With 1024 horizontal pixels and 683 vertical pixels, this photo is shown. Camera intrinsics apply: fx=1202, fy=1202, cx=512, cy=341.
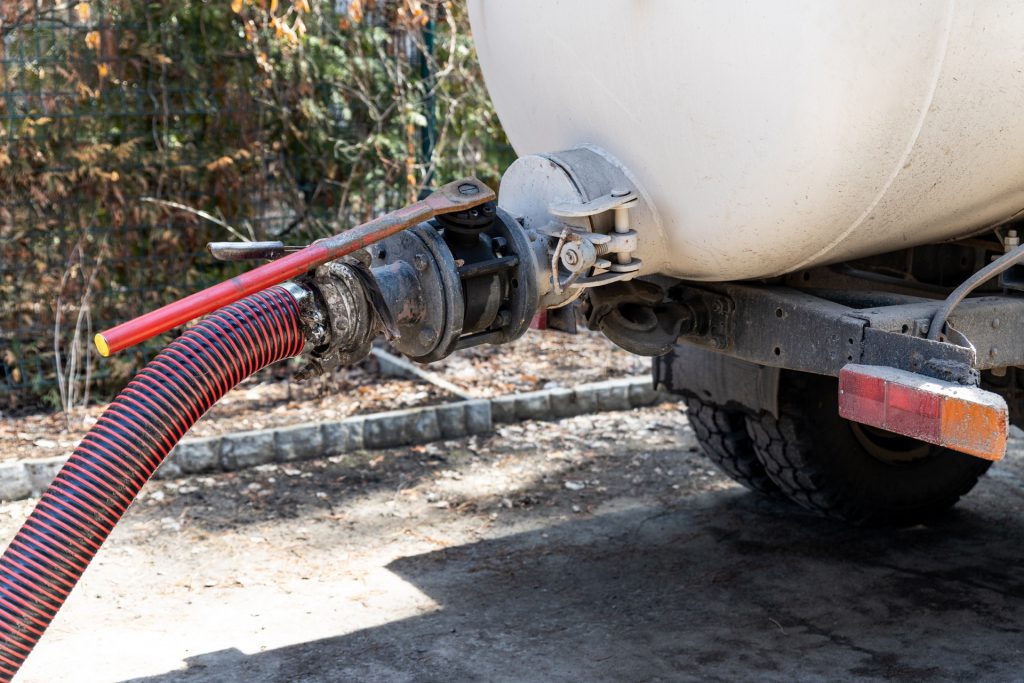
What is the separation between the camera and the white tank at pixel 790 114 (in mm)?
2496

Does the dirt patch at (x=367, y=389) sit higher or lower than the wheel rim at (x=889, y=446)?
lower

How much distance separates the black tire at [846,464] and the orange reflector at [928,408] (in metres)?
1.06

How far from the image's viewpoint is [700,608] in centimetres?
371

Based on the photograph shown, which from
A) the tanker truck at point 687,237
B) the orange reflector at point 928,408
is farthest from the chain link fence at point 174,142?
the orange reflector at point 928,408

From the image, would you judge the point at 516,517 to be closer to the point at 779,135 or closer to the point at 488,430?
the point at 488,430

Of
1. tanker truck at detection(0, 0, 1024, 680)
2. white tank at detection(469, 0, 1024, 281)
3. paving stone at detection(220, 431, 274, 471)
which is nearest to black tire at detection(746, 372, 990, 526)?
tanker truck at detection(0, 0, 1024, 680)

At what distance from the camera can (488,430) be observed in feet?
18.5

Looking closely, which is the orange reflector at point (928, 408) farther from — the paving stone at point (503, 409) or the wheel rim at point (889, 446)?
the paving stone at point (503, 409)

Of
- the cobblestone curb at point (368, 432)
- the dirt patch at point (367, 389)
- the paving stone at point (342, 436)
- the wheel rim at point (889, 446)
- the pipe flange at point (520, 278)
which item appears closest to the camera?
the pipe flange at point (520, 278)

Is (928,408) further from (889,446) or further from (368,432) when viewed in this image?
(368,432)

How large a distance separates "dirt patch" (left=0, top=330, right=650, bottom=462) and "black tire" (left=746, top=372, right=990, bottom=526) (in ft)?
7.20

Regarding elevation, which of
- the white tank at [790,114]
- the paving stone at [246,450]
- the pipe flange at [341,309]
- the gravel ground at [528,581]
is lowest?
the gravel ground at [528,581]

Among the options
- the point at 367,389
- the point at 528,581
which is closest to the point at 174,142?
the point at 367,389

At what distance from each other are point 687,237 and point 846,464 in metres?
1.52
